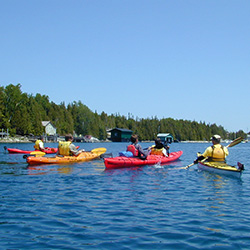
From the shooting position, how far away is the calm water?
6301 mm

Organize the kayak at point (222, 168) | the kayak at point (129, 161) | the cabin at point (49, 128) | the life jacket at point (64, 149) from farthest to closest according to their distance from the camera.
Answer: the cabin at point (49, 128), the life jacket at point (64, 149), the kayak at point (129, 161), the kayak at point (222, 168)

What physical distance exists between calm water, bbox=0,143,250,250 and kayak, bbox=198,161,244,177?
2.11 feet

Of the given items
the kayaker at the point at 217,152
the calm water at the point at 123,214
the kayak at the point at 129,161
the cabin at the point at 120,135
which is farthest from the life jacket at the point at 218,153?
the cabin at the point at 120,135

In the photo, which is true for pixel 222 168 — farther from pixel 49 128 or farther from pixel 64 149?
pixel 49 128

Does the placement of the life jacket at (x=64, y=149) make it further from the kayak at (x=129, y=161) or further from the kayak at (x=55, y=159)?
the kayak at (x=129, y=161)

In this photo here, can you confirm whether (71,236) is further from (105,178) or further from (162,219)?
(105,178)

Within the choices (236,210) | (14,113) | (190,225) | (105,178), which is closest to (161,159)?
(105,178)

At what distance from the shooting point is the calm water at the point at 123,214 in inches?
248

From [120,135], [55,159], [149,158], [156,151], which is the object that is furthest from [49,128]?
[149,158]

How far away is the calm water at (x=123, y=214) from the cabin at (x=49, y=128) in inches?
3796

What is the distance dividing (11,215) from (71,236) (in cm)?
232

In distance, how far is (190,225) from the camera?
7.25 m

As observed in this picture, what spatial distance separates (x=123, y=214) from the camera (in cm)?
812

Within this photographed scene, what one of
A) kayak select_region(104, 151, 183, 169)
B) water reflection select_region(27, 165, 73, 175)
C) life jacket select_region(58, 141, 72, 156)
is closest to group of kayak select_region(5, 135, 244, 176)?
kayak select_region(104, 151, 183, 169)
